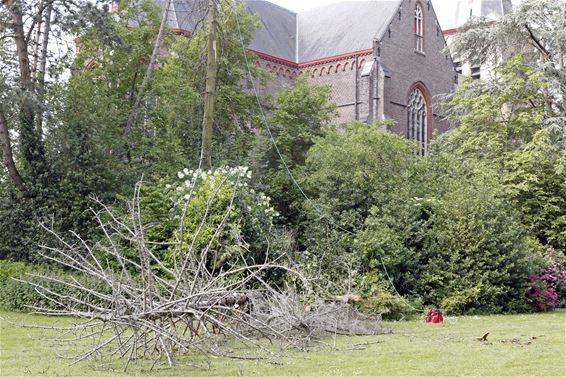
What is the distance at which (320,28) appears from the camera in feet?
145

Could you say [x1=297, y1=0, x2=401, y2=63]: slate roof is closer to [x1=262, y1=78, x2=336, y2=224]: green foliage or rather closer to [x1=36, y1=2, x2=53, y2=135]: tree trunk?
[x1=262, y1=78, x2=336, y2=224]: green foliage

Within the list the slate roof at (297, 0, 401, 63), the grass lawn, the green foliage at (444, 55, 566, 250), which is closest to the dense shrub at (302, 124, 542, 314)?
the green foliage at (444, 55, 566, 250)

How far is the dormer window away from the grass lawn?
3305cm

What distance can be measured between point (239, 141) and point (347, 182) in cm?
542

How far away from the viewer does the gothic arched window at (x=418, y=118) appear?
4247 cm

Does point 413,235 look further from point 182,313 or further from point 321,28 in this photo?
point 321,28

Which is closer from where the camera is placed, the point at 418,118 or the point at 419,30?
the point at 418,118

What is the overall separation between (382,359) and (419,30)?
37452mm

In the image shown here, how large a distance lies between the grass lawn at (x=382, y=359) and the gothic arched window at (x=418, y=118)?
3018 cm

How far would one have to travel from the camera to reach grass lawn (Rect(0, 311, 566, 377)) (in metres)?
8.38

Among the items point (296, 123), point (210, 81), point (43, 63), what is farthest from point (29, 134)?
point (296, 123)

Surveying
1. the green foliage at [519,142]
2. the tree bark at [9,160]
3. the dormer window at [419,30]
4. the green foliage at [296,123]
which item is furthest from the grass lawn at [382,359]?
the dormer window at [419,30]

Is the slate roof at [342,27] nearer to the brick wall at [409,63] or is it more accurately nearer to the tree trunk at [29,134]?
the brick wall at [409,63]

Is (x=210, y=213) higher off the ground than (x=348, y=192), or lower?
lower
